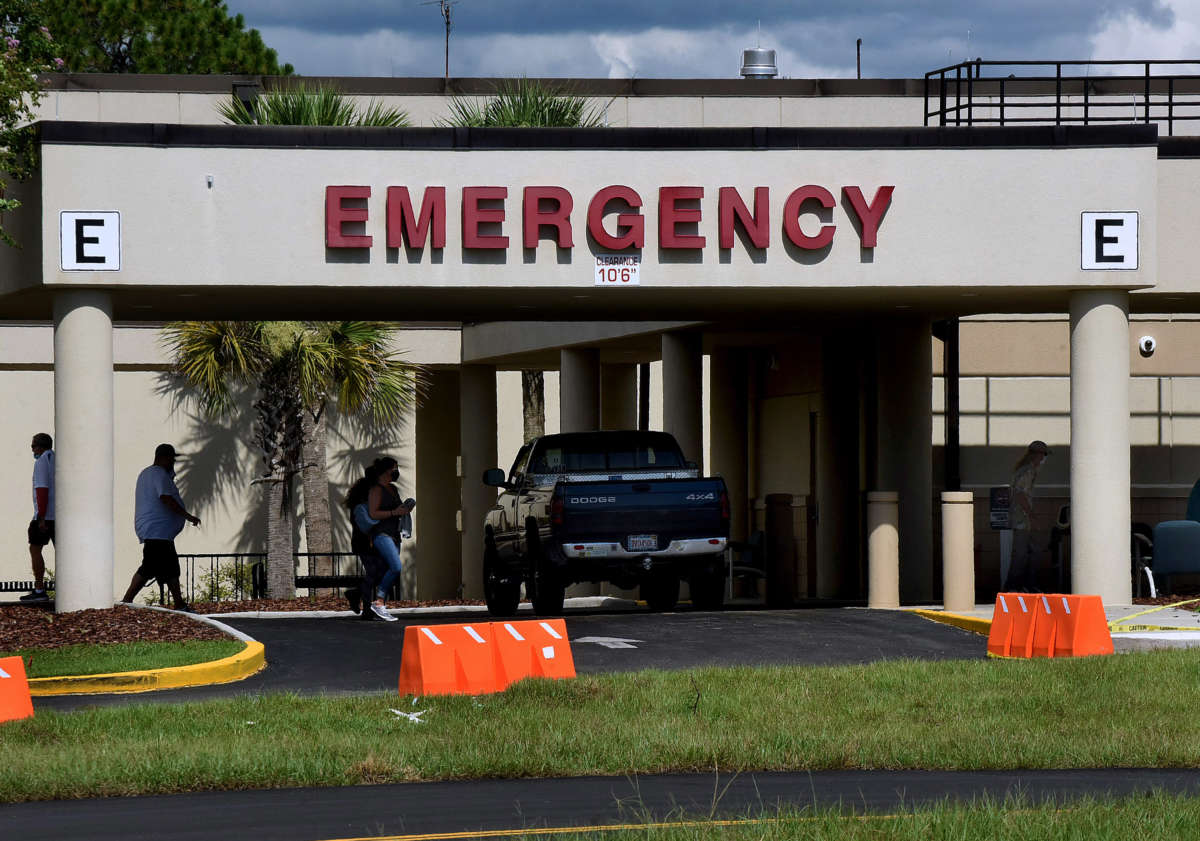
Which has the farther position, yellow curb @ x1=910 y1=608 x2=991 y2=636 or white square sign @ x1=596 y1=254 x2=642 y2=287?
white square sign @ x1=596 y1=254 x2=642 y2=287

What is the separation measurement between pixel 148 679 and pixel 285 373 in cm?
1696

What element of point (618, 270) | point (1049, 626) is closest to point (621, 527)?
point (618, 270)

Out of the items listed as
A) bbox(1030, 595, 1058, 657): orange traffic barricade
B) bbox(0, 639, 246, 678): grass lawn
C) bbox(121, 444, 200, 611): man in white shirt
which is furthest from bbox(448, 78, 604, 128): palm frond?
bbox(1030, 595, 1058, 657): orange traffic barricade

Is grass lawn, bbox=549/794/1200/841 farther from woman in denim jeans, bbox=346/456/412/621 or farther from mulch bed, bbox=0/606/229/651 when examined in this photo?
woman in denim jeans, bbox=346/456/412/621

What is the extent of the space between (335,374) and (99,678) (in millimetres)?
17435

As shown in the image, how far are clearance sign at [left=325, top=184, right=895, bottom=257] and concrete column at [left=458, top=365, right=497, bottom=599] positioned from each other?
47.6 ft

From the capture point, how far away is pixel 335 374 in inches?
1254

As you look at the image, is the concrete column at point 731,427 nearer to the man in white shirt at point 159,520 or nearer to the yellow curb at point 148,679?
the man in white shirt at point 159,520

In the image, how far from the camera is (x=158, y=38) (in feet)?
162

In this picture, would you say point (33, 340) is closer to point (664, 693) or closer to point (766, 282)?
point (766, 282)

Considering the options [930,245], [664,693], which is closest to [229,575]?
A: [930,245]

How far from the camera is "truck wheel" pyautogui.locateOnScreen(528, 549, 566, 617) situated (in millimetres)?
20141

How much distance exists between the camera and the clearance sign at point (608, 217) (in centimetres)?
1995

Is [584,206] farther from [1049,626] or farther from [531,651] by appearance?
[531,651]
